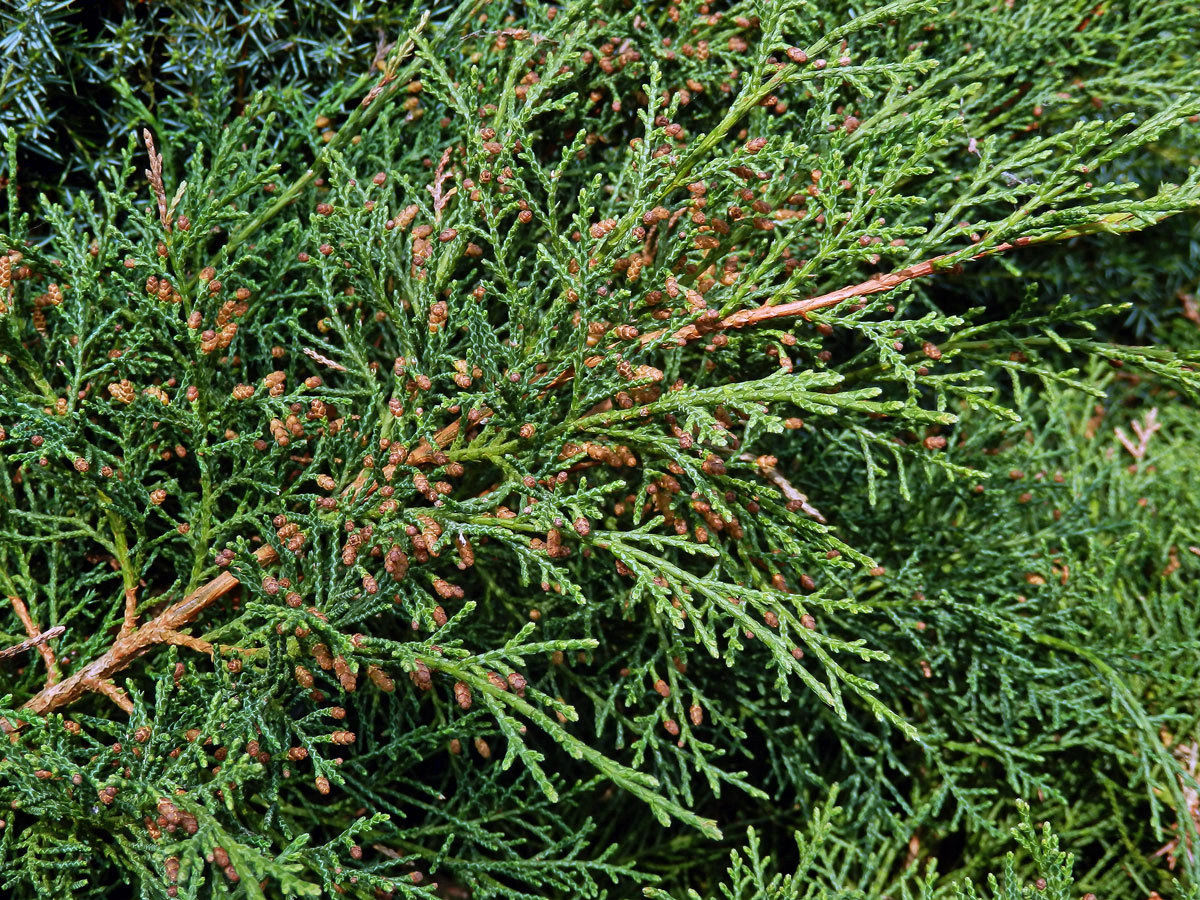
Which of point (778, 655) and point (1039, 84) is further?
point (1039, 84)

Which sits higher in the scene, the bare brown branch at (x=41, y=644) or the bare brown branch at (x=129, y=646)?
the bare brown branch at (x=41, y=644)

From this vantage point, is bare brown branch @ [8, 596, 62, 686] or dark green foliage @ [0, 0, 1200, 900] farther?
bare brown branch @ [8, 596, 62, 686]

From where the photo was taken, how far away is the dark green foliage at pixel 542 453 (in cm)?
181

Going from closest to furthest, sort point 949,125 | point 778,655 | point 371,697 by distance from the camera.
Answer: point 778,655, point 949,125, point 371,697

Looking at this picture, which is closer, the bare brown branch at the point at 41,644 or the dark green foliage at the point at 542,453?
the dark green foliage at the point at 542,453

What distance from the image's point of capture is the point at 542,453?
187 cm

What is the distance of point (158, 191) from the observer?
6.40ft

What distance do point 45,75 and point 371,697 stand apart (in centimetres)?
167

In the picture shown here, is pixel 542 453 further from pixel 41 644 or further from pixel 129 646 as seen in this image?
pixel 41 644

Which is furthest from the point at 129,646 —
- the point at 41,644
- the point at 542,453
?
the point at 542,453

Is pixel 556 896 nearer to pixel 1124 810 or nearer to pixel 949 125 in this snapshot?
pixel 1124 810

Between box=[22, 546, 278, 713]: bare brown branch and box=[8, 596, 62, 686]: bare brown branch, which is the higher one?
box=[8, 596, 62, 686]: bare brown branch

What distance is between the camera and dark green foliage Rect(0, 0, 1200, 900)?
181 centimetres

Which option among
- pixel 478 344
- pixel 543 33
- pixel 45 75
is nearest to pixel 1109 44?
pixel 543 33
